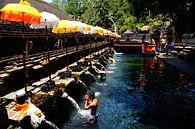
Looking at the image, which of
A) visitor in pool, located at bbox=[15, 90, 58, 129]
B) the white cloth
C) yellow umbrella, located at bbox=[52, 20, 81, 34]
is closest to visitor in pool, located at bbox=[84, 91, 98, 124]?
visitor in pool, located at bbox=[15, 90, 58, 129]

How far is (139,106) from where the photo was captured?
1590 centimetres

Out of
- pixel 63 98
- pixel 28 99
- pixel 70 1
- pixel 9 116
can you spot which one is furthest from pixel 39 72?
pixel 70 1

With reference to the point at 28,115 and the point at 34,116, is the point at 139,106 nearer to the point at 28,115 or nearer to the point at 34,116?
the point at 34,116

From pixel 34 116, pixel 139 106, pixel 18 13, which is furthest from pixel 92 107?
pixel 18 13

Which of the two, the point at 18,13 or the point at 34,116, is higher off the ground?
the point at 18,13

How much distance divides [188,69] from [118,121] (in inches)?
615

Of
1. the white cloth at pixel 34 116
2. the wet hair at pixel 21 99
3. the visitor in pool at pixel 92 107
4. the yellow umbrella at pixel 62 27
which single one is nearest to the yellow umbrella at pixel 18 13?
the wet hair at pixel 21 99

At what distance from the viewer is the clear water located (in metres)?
12.9

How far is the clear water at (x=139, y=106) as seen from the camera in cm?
1293

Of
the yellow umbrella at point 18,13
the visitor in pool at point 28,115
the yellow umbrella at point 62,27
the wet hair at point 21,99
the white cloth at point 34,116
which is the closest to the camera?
the visitor in pool at point 28,115

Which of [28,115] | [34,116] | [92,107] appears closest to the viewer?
[28,115]

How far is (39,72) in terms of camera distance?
18.1 metres

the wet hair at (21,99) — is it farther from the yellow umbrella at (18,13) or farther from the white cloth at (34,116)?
the yellow umbrella at (18,13)

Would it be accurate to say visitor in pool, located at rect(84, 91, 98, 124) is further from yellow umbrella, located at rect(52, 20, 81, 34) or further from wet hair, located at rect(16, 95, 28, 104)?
yellow umbrella, located at rect(52, 20, 81, 34)
